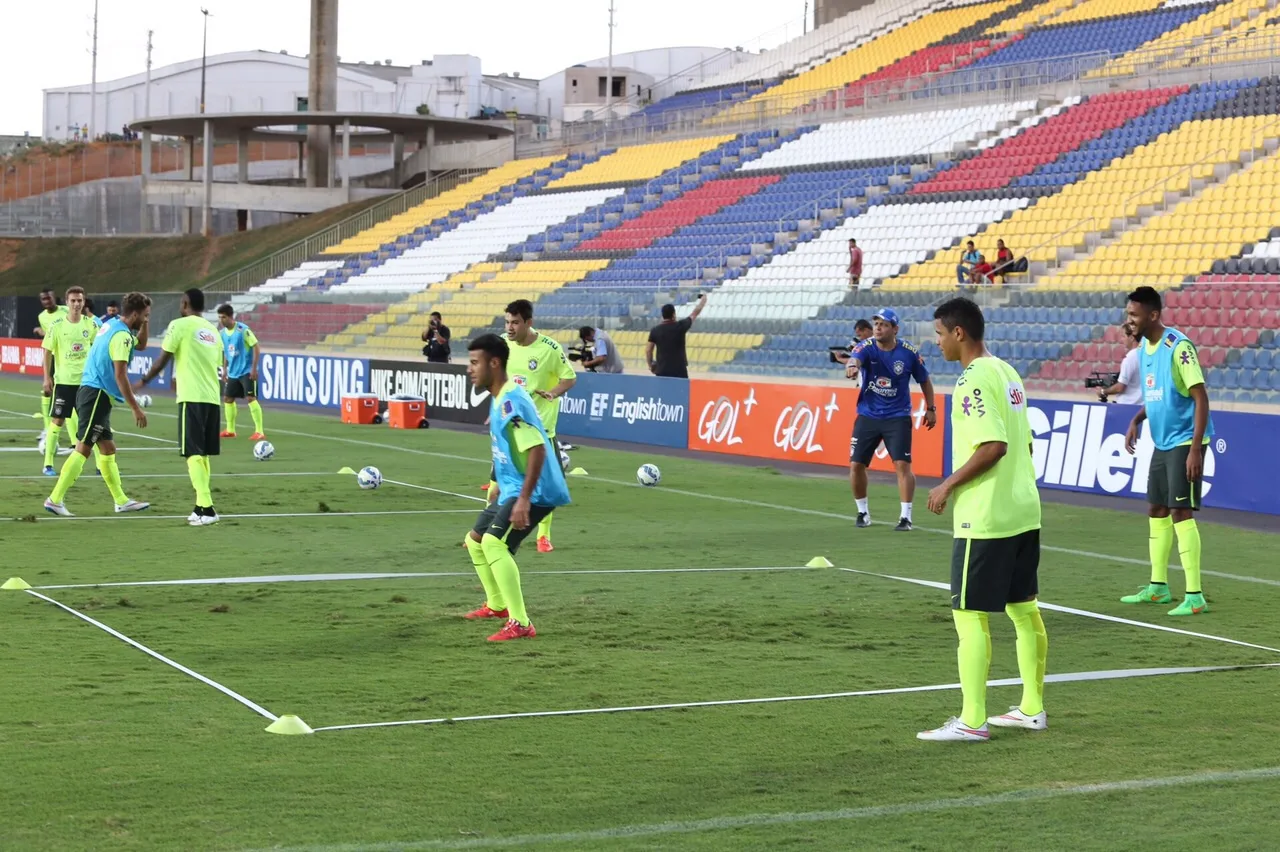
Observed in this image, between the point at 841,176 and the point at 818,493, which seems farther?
the point at 841,176

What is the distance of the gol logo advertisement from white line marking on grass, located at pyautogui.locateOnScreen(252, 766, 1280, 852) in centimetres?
1427

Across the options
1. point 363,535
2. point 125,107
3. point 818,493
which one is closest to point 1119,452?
point 818,493

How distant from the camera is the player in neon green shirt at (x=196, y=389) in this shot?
14.8 meters

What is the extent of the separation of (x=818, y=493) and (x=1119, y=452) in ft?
11.4

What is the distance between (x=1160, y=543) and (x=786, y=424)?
478 inches

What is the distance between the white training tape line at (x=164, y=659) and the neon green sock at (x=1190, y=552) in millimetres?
6497

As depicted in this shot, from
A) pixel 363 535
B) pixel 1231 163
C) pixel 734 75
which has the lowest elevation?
pixel 363 535

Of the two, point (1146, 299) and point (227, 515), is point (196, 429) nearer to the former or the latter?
point (227, 515)

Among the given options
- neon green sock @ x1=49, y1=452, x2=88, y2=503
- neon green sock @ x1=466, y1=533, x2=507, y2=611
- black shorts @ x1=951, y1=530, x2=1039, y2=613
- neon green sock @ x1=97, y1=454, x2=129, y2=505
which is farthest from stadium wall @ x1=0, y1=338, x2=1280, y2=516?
neon green sock @ x1=49, y1=452, x2=88, y2=503

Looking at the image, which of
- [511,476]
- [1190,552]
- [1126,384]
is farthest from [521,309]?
[1126,384]

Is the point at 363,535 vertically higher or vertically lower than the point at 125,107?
lower

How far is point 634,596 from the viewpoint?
11.4 m

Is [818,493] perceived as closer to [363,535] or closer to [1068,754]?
[363,535]

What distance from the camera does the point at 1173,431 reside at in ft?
36.4
